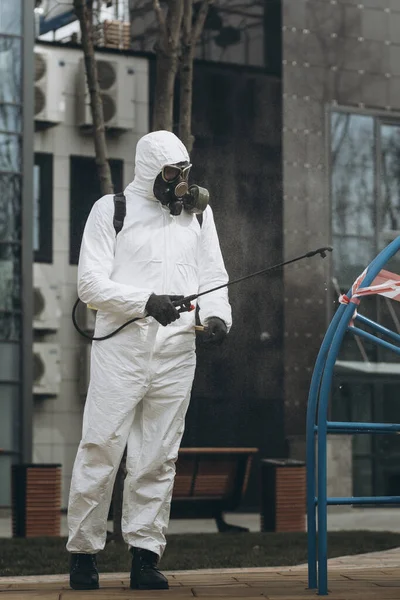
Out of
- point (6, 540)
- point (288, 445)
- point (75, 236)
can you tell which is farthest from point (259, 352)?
point (6, 540)

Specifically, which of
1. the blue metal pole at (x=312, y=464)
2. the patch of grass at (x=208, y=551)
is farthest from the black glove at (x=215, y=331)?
the patch of grass at (x=208, y=551)

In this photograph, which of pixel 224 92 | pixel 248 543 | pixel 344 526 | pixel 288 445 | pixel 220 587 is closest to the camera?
pixel 220 587

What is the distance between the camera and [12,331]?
59.1 feet

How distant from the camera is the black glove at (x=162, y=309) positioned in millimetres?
5453

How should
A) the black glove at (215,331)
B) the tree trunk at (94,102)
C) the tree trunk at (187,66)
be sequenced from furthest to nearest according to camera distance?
the tree trunk at (187,66) → the tree trunk at (94,102) → the black glove at (215,331)

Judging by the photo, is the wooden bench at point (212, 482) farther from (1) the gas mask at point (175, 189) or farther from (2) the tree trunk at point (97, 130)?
(1) the gas mask at point (175, 189)

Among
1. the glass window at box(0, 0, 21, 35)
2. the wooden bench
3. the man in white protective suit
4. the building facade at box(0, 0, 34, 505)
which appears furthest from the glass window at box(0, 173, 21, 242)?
the man in white protective suit

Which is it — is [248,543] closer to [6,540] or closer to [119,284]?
[6,540]

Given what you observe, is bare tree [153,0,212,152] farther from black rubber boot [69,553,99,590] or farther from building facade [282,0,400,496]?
building facade [282,0,400,496]

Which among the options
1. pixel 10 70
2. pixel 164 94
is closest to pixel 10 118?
pixel 10 70

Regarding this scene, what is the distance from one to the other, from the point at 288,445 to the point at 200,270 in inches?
469

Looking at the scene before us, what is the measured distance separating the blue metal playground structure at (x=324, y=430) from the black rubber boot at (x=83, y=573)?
2.83ft

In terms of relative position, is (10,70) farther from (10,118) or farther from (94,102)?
(94,102)

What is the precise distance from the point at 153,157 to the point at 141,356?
2.70 feet
